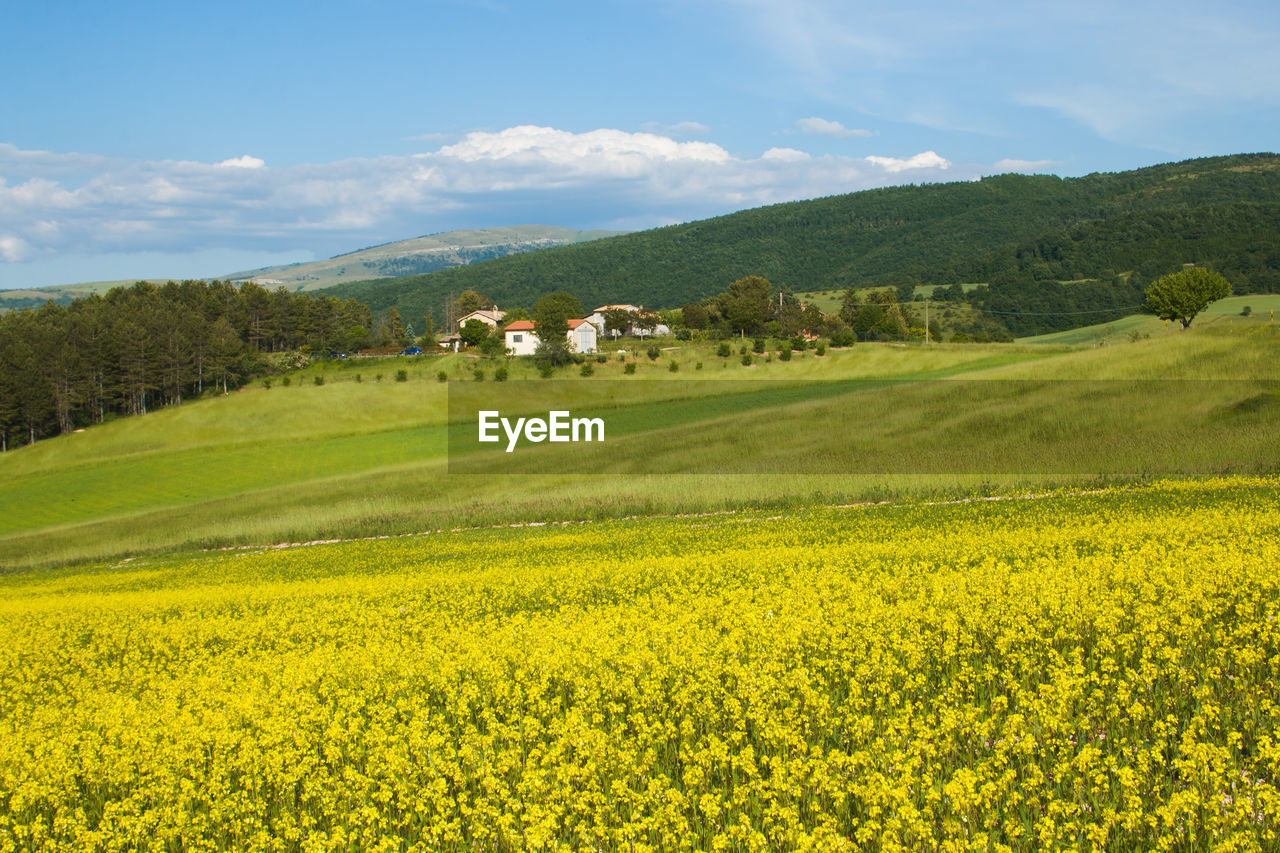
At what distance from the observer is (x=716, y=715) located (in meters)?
6.83

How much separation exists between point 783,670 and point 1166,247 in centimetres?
16915

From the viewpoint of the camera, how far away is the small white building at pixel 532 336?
4577 inches

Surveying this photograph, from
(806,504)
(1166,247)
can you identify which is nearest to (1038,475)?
(806,504)

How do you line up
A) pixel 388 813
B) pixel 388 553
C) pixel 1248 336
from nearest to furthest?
pixel 388 813 < pixel 388 553 < pixel 1248 336

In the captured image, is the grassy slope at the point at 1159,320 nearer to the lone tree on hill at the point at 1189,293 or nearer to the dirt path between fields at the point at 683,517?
the lone tree on hill at the point at 1189,293

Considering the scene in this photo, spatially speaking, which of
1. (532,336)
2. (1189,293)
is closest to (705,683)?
(1189,293)

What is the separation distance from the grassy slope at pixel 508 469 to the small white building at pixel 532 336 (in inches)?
1468

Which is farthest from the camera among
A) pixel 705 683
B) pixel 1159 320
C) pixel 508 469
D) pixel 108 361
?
pixel 1159 320

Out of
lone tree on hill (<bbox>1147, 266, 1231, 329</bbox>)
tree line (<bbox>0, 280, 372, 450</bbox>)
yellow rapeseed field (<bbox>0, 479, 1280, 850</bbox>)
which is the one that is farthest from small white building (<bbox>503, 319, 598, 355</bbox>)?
yellow rapeseed field (<bbox>0, 479, 1280, 850</bbox>)

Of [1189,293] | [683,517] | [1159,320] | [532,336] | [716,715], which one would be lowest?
[683,517]

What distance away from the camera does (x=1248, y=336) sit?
4169 centimetres

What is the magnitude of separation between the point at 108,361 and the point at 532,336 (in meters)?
51.1

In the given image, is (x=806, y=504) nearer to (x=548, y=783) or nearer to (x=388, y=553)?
(x=388, y=553)

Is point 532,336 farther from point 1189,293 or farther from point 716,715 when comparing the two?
point 716,715
